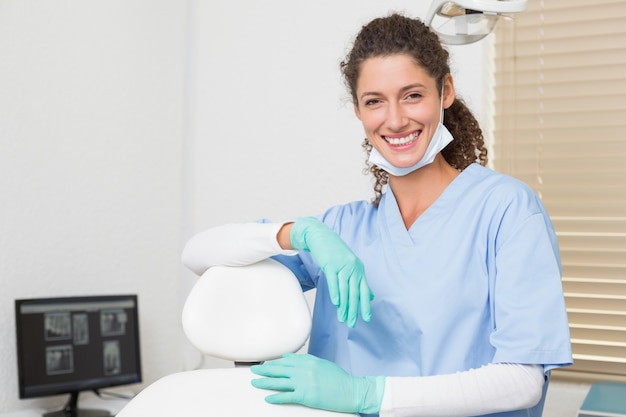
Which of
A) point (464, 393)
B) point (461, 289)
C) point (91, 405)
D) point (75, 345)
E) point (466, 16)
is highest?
point (466, 16)

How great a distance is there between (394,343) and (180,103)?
143 centimetres

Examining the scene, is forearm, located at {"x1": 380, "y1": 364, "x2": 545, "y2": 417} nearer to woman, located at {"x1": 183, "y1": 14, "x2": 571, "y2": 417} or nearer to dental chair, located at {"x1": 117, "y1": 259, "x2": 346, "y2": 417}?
woman, located at {"x1": 183, "y1": 14, "x2": 571, "y2": 417}

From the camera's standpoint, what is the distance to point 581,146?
6.93ft

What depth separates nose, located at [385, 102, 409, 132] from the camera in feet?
4.67

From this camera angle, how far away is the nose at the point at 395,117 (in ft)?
4.67

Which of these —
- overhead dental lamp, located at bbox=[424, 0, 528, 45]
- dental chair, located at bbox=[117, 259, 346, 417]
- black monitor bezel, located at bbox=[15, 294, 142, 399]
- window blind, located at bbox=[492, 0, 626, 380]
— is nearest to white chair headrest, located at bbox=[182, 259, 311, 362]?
dental chair, located at bbox=[117, 259, 346, 417]

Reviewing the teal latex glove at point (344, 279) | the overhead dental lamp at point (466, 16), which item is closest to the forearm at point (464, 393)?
the teal latex glove at point (344, 279)

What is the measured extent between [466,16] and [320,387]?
749mm

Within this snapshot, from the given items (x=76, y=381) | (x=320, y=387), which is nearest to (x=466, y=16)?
(x=320, y=387)

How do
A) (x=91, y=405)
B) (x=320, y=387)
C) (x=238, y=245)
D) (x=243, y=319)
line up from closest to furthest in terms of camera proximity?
(x=320, y=387) → (x=243, y=319) → (x=238, y=245) → (x=91, y=405)

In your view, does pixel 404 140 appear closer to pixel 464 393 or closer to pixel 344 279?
pixel 344 279

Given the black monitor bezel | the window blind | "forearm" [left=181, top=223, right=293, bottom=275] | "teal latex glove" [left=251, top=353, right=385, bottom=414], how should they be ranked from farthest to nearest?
1. the window blind
2. the black monitor bezel
3. "forearm" [left=181, top=223, right=293, bottom=275]
4. "teal latex glove" [left=251, top=353, right=385, bottom=414]

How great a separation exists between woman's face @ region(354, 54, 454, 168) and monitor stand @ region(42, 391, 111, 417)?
108cm

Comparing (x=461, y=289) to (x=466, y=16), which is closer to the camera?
(x=461, y=289)
